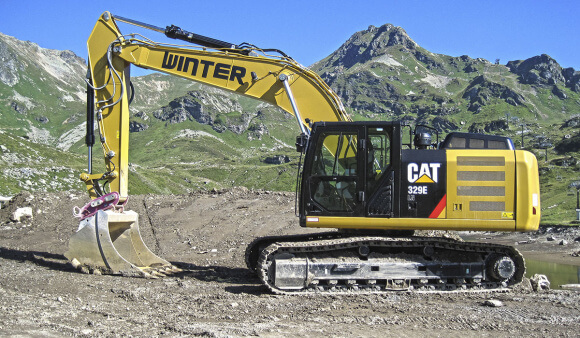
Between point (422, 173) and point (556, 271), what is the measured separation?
12.4 m

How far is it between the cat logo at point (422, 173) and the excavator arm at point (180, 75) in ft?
7.03

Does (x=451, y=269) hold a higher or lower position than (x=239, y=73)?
lower

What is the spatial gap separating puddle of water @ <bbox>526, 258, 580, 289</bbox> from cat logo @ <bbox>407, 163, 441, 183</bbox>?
6.72 metres

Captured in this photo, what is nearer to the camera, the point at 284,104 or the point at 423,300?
the point at 423,300

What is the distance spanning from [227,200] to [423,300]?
44.6 feet

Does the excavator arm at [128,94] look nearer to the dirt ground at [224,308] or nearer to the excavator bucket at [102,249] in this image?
the excavator bucket at [102,249]

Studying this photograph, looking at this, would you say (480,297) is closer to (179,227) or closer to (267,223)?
(267,223)

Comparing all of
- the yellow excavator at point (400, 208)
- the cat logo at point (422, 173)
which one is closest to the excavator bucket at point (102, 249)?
the yellow excavator at point (400, 208)

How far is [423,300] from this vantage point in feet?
32.4

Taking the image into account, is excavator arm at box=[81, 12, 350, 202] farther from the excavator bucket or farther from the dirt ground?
the dirt ground

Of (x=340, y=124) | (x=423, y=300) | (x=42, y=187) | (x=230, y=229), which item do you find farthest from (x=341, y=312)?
(x=42, y=187)

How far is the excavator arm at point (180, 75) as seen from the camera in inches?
467

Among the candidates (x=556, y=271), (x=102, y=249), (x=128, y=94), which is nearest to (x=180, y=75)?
(x=128, y=94)

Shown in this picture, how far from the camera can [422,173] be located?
10281mm
